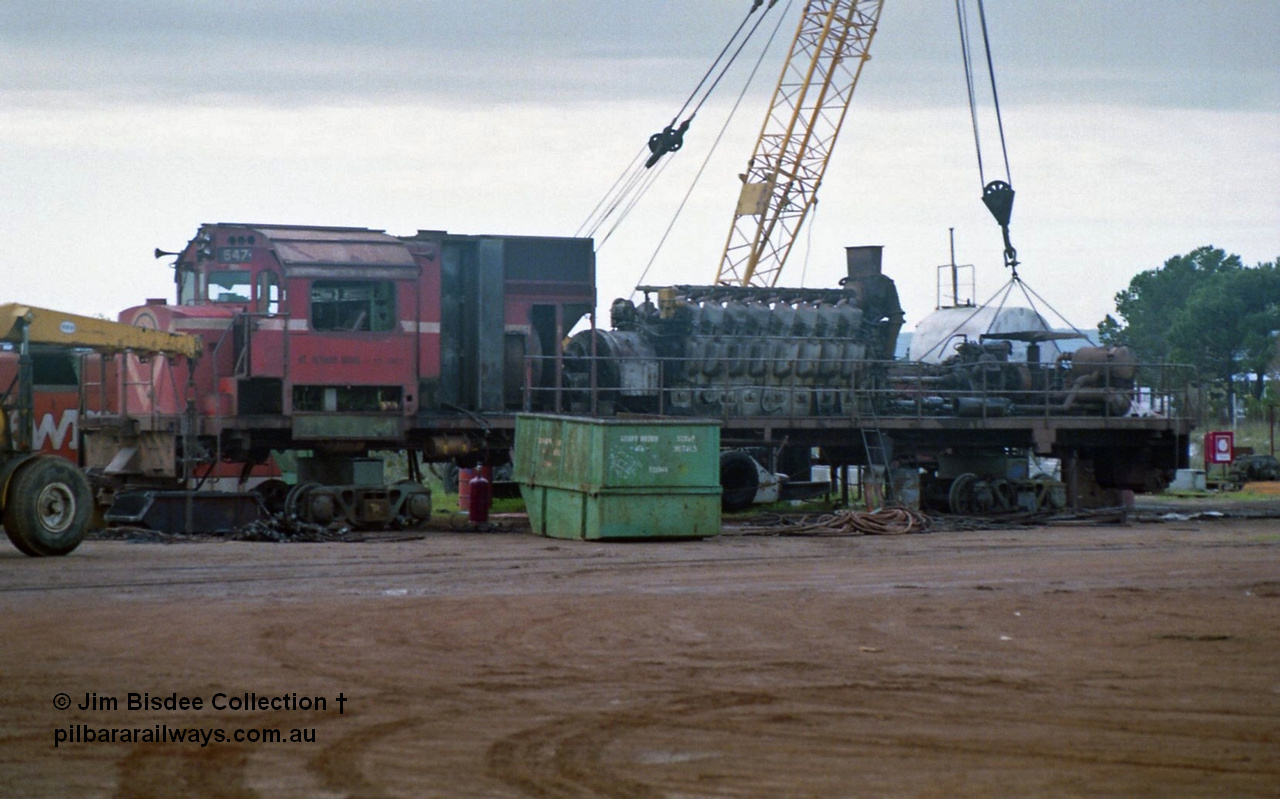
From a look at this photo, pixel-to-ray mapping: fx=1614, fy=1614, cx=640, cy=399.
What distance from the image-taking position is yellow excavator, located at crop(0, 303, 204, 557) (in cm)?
1716

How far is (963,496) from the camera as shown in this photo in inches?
1075

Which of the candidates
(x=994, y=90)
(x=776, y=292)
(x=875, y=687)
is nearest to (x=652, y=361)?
(x=776, y=292)

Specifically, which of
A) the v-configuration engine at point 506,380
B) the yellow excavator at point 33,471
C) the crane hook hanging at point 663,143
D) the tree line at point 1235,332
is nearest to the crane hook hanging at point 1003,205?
the v-configuration engine at point 506,380

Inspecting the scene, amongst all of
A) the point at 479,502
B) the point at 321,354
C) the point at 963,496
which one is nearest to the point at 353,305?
the point at 321,354

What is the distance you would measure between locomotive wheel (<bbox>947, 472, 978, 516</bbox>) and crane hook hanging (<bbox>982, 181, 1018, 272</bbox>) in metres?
5.21

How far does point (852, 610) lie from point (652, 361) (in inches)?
507

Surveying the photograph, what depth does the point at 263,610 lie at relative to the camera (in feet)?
43.2

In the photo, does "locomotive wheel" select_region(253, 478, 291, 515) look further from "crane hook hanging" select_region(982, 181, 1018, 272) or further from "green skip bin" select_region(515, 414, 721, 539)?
"crane hook hanging" select_region(982, 181, 1018, 272)

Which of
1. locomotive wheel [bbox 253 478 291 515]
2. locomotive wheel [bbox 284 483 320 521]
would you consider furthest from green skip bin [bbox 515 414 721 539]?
locomotive wheel [bbox 253 478 291 515]

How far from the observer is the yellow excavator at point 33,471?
17156 millimetres

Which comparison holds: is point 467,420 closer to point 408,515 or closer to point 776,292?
point 408,515

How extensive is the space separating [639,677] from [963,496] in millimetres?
18001

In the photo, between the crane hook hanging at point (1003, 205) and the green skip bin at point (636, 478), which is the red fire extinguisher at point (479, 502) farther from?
the crane hook hanging at point (1003, 205)

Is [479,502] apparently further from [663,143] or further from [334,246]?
[663,143]
